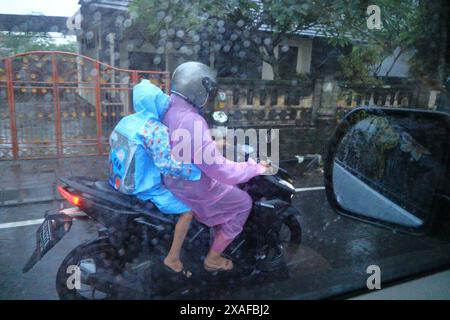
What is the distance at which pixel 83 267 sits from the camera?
2.46m

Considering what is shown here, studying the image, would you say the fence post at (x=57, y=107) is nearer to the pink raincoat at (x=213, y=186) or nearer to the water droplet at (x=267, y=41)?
the water droplet at (x=267, y=41)

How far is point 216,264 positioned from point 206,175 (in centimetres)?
71

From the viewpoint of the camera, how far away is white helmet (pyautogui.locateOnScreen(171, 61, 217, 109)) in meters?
2.56

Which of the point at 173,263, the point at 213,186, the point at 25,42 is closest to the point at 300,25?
the point at 213,186

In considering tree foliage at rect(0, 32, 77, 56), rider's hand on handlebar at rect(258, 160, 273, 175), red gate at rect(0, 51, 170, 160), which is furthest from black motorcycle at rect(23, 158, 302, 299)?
tree foliage at rect(0, 32, 77, 56)

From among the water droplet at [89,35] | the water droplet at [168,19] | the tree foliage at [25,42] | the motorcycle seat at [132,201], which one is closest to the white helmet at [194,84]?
the motorcycle seat at [132,201]

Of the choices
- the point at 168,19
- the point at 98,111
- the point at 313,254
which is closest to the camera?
the point at 313,254

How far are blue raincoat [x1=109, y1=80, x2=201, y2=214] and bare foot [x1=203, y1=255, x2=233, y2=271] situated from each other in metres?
0.49

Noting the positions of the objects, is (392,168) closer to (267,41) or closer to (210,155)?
(210,155)

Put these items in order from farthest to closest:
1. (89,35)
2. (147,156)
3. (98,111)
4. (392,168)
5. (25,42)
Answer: (89,35)
(25,42)
(98,111)
(147,156)
(392,168)

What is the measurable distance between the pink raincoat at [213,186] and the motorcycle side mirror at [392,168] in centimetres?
74
